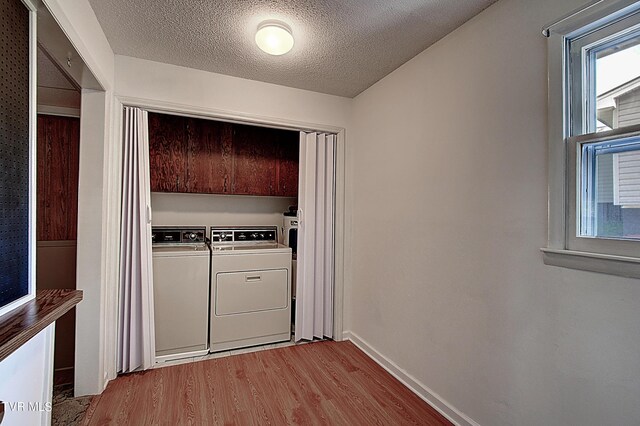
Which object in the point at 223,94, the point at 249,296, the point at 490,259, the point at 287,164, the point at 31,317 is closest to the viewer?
the point at 31,317

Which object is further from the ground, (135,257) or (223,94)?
(223,94)

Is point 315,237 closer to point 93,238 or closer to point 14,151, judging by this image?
point 93,238

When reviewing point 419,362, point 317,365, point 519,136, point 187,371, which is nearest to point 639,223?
point 519,136

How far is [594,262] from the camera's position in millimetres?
1238

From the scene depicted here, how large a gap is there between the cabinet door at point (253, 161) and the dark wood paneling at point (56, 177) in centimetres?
141

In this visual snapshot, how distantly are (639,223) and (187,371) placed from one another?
9.45 ft

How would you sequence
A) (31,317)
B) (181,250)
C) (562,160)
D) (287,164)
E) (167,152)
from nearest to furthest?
(31,317), (562,160), (181,250), (167,152), (287,164)

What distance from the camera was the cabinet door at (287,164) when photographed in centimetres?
352

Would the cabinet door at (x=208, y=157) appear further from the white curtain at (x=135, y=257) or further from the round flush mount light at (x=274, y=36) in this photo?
the round flush mount light at (x=274, y=36)

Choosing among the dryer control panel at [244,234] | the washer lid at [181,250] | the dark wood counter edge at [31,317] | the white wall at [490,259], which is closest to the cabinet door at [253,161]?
the dryer control panel at [244,234]

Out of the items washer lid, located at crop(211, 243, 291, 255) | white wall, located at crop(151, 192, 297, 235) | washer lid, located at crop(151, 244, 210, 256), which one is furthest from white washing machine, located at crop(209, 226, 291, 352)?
white wall, located at crop(151, 192, 297, 235)

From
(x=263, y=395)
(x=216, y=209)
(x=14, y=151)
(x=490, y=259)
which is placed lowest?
(x=263, y=395)

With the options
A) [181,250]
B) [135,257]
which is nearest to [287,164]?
[181,250]

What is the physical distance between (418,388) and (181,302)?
6.66 ft
